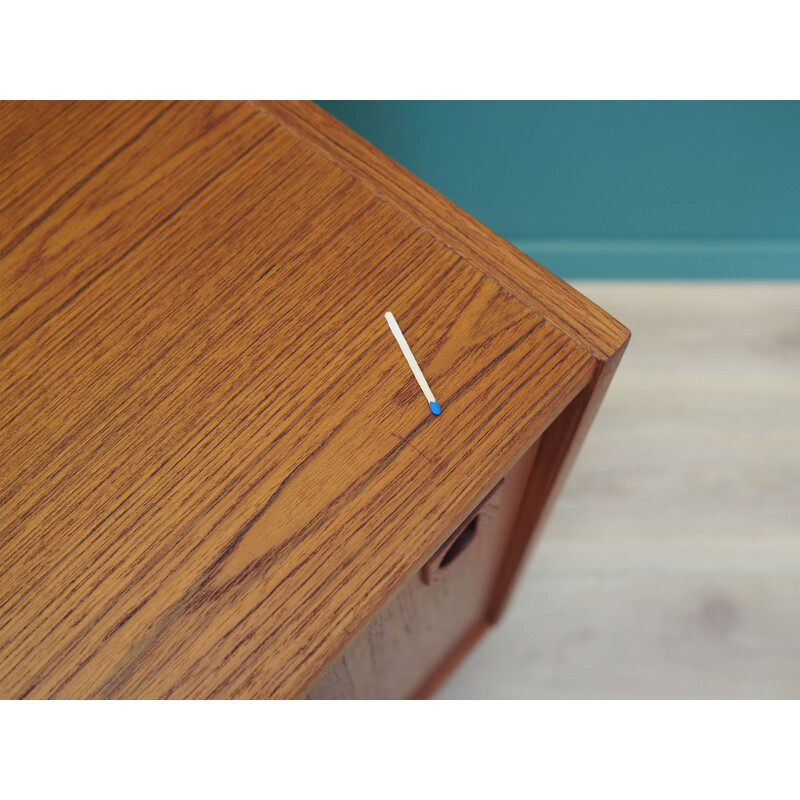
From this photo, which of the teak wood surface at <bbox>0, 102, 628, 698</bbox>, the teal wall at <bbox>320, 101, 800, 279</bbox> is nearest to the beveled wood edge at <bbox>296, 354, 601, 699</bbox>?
the teak wood surface at <bbox>0, 102, 628, 698</bbox>

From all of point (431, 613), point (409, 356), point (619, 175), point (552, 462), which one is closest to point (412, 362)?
point (409, 356)

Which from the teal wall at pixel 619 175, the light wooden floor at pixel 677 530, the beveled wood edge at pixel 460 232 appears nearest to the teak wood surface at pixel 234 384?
the beveled wood edge at pixel 460 232

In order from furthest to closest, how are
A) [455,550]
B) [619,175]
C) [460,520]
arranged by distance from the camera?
[619,175] < [455,550] < [460,520]

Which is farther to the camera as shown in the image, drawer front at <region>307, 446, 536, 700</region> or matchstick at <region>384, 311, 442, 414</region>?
drawer front at <region>307, 446, 536, 700</region>

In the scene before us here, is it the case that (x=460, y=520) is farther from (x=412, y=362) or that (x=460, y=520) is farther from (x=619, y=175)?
(x=619, y=175)

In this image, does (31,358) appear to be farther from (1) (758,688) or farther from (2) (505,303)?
(1) (758,688)

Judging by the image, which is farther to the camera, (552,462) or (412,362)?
(552,462)

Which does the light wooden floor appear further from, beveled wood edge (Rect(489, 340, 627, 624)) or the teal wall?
beveled wood edge (Rect(489, 340, 627, 624))
